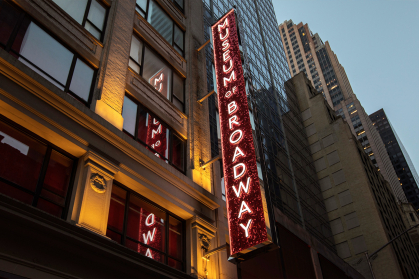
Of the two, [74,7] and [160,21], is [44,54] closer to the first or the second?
[74,7]

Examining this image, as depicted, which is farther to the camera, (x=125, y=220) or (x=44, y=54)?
(x=44, y=54)

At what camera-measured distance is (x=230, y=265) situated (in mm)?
13969

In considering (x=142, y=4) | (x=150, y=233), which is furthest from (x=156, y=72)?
(x=150, y=233)

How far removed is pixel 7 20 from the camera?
36.0 feet

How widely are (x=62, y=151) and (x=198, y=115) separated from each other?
841 centimetres

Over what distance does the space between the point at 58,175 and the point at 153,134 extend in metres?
5.22

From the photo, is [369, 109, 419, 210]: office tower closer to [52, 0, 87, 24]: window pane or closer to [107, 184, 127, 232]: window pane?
[107, 184, 127, 232]: window pane

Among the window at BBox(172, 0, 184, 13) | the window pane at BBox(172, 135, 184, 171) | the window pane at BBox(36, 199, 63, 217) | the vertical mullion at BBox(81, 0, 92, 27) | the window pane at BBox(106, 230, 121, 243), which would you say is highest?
the window at BBox(172, 0, 184, 13)

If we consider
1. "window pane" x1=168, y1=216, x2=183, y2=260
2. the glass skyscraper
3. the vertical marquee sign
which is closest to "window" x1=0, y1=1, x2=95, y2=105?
"window pane" x1=168, y1=216, x2=183, y2=260

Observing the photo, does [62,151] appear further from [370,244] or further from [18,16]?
[370,244]

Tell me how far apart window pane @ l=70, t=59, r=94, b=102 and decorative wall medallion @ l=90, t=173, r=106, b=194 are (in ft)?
10.3

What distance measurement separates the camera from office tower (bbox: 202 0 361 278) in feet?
49.2

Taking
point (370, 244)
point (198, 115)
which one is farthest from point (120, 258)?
point (370, 244)

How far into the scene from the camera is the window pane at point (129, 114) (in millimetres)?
13695
